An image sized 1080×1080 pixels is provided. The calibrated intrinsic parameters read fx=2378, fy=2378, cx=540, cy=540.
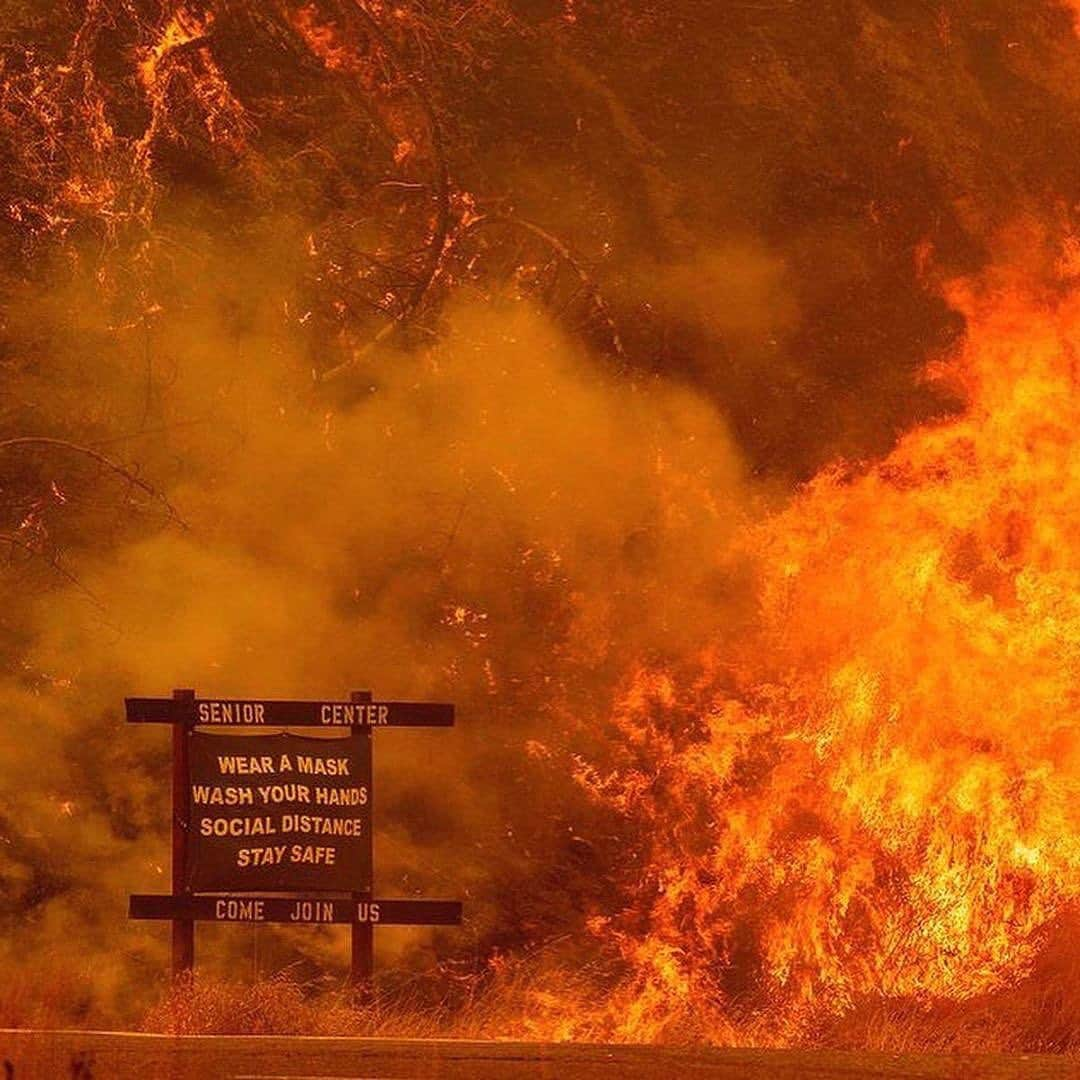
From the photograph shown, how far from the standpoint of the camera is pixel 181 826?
10422 mm

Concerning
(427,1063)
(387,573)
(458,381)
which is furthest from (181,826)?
(458,381)

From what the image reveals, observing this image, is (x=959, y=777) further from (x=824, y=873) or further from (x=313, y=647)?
(x=313, y=647)

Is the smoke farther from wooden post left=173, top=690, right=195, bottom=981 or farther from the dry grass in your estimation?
wooden post left=173, top=690, right=195, bottom=981

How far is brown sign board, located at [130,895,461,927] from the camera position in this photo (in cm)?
1037

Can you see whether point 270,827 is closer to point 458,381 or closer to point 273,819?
point 273,819

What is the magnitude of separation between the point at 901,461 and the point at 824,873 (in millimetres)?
2574

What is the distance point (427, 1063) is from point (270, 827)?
1971 millimetres

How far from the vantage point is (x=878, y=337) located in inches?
629

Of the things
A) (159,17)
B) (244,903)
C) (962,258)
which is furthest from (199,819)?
(962,258)

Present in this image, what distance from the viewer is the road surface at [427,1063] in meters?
8.60

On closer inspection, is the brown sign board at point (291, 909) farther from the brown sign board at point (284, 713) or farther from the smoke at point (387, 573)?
the smoke at point (387, 573)

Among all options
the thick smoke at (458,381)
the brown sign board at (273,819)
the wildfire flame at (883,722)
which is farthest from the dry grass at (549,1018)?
the thick smoke at (458,381)

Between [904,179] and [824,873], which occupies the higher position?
[904,179]

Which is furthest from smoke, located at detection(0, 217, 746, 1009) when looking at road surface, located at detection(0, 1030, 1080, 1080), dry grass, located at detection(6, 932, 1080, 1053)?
road surface, located at detection(0, 1030, 1080, 1080)
